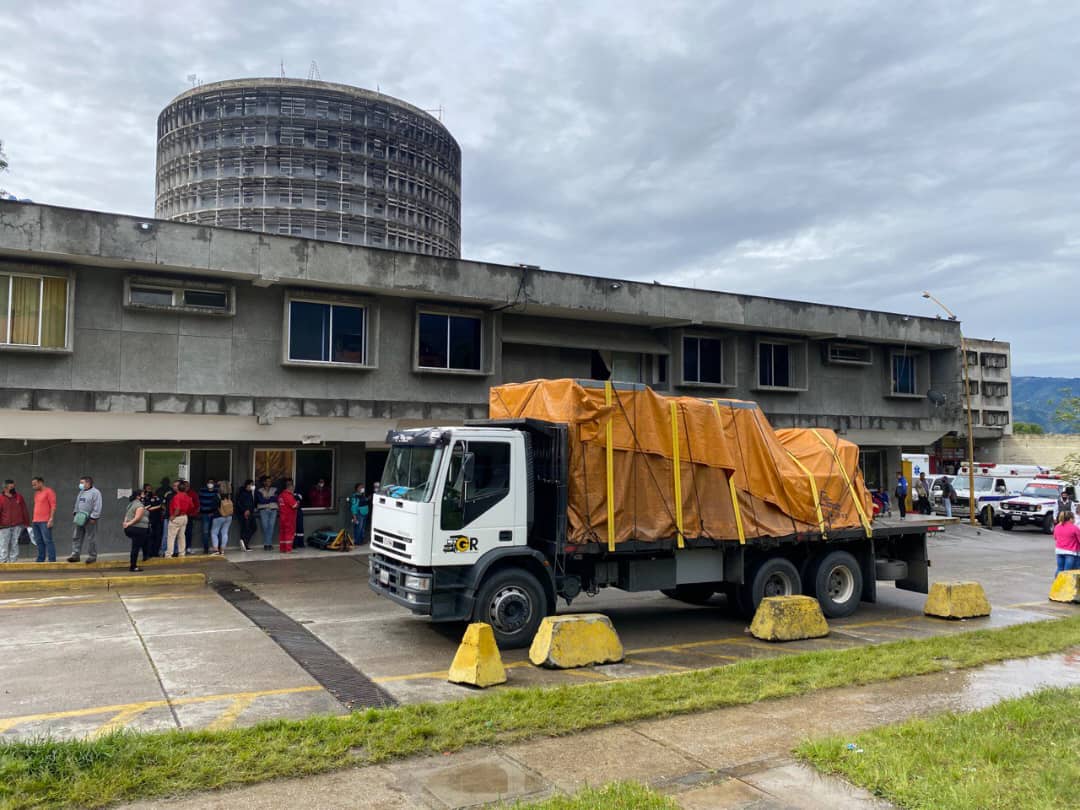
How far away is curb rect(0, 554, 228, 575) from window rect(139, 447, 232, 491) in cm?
208

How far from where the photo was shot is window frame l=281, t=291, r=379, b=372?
18.4 m

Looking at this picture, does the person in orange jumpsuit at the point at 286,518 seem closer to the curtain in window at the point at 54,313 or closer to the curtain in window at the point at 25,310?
the curtain in window at the point at 54,313

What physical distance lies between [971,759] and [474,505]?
18.4 feet

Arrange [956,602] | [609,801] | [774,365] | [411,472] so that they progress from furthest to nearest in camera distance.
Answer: [774,365] < [956,602] < [411,472] < [609,801]

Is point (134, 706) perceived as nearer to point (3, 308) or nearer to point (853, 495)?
point (853, 495)

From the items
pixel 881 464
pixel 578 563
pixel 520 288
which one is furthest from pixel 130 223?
pixel 881 464

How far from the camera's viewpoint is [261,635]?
34.0ft

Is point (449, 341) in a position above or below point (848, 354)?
below

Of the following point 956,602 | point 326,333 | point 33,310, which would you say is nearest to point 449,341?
point 326,333

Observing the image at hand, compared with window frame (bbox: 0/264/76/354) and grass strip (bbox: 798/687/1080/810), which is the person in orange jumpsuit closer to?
window frame (bbox: 0/264/76/354)

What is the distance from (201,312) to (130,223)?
89.6 inches

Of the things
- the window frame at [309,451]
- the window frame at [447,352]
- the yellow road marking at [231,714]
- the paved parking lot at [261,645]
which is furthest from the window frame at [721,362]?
the yellow road marking at [231,714]

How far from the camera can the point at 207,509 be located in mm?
17547

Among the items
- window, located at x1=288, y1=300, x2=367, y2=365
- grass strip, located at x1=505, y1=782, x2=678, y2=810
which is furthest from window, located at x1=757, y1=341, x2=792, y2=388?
grass strip, located at x1=505, y1=782, x2=678, y2=810
